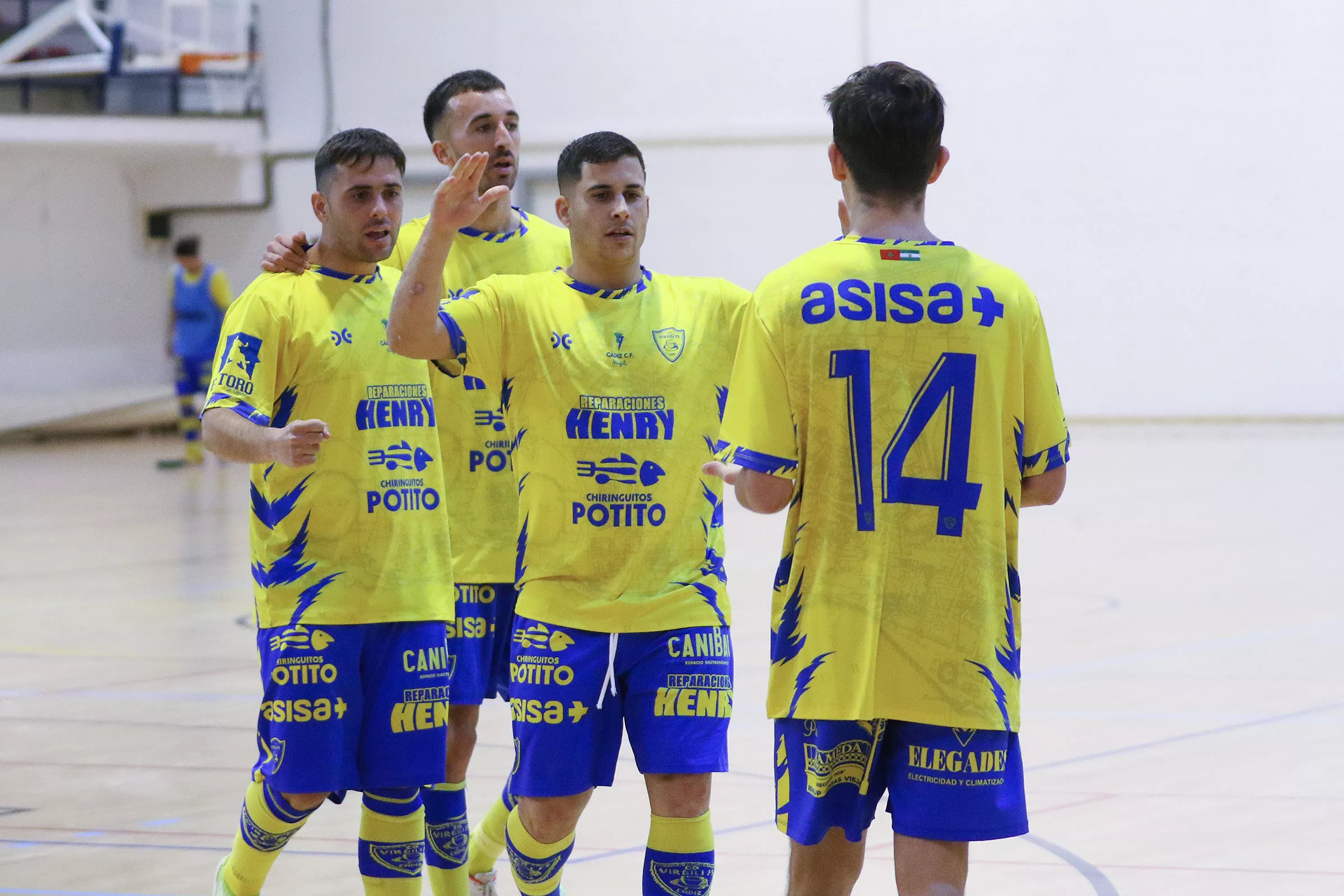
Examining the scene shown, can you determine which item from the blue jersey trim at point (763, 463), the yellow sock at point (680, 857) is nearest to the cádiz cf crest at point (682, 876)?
the yellow sock at point (680, 857)

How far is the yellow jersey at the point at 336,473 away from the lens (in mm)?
4047

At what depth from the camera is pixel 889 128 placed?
2.90 metres

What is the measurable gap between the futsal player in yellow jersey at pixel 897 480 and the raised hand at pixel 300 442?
3.45 feet

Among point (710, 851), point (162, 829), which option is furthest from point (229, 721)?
point (710, 851)

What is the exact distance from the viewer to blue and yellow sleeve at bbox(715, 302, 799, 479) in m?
2.96

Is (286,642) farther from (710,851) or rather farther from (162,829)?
(162,829)

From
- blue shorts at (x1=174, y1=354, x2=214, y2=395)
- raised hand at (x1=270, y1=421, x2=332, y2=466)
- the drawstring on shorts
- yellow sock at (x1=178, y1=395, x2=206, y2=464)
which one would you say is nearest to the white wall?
blue shorts at (x1=174, y1=354, x2=214, y2=395)

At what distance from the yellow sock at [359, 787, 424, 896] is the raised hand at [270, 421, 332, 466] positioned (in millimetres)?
934

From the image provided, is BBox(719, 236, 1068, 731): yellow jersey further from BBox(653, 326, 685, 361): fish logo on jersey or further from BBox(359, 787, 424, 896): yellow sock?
BBox(359, 787, 424, 896): yellow sock

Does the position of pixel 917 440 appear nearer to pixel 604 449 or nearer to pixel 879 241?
pixel 879 241

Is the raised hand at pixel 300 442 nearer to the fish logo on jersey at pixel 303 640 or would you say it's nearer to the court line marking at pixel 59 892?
the fish logo on jersey at pixel 303 640

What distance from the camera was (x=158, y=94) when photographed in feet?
69.8

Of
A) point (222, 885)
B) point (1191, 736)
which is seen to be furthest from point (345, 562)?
point (1191, 736)

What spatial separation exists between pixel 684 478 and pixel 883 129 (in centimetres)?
123
